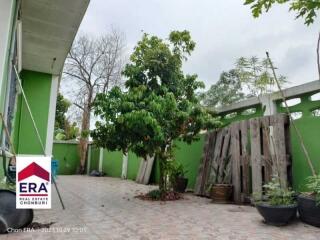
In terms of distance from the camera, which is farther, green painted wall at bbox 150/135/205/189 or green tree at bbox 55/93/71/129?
green tree at bbox 55/93/71/129

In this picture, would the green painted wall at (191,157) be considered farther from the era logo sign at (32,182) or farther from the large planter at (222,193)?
the era logo sign at (32,182)

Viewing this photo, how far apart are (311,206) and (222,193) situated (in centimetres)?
209

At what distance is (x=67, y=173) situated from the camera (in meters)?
15.0

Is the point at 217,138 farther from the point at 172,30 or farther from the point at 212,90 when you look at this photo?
the point at 212,90

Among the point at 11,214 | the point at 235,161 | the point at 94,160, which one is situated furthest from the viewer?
the point at 94,160

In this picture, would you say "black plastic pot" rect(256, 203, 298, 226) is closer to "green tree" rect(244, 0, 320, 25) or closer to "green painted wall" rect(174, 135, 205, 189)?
"green tree" rect(244, 0, 320, 25)

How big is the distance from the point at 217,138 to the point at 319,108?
237 centimetres

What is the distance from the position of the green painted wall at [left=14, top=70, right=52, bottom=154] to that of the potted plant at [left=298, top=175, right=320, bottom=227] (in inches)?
226

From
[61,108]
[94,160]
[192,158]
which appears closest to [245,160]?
[192,158]

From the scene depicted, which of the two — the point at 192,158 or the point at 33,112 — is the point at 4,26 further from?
the point at 192,158

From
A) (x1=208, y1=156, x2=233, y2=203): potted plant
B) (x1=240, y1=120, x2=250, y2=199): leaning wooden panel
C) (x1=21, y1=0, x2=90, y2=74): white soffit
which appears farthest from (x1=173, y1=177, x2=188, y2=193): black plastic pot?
(x1=21, y1=0, x2=90, y2=74): white soffit

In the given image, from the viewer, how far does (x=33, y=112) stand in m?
7.00

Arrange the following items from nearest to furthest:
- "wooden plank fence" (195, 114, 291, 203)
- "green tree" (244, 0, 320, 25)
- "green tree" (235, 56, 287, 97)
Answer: "green tree" (244, 0, 320, 25)
"green tree" (235, 56, 287, 97)
"wooden plank fence" (195, 114, 291, 203)

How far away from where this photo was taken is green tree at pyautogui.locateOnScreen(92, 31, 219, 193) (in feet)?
17.3
